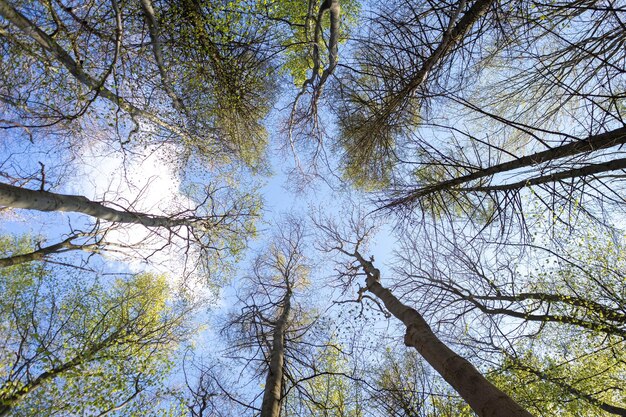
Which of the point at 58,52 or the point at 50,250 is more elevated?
the point at 58,52

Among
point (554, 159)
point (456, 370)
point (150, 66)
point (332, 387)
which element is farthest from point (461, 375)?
point (150, 66)

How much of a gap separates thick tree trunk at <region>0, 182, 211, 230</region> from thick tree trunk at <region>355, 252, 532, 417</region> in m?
4.57

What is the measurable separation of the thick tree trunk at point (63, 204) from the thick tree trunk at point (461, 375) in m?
Result: 4.57

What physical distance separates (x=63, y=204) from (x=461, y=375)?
5.06 meters

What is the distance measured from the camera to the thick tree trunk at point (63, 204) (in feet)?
10.3

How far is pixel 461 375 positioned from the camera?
259 centimetres

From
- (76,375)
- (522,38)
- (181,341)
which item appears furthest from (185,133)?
(522,38)

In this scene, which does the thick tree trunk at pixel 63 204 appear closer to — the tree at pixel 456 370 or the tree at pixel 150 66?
the tree at pixel 150 66

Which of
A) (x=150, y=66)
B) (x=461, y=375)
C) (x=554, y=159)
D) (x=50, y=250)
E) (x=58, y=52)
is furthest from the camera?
(x=150, y=66)

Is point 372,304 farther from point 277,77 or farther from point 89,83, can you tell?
point 89,83

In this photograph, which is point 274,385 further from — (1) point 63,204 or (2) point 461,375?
(1) point 63,204

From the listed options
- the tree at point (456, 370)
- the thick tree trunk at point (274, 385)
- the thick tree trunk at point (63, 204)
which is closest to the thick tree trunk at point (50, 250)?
the thick tree trunk at point (63, 204)

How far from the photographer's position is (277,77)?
24.1 ft

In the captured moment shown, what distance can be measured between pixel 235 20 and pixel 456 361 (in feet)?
19.6
